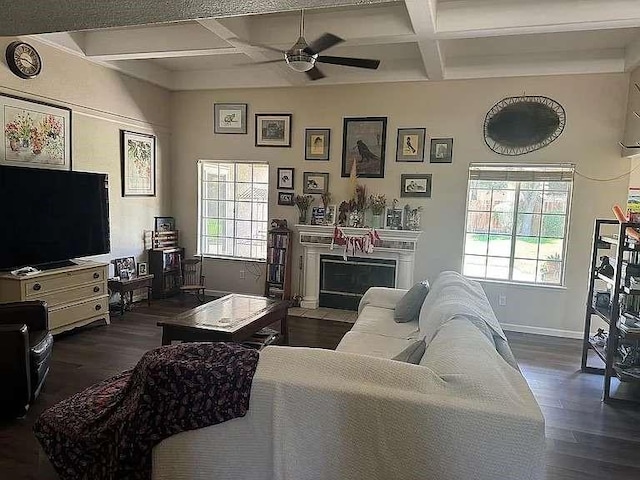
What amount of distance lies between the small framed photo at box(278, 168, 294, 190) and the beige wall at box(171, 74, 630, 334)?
0.29 ft

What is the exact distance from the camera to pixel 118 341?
4.54 metres

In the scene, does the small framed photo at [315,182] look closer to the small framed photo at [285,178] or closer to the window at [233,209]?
the small framed photo at [285,178]

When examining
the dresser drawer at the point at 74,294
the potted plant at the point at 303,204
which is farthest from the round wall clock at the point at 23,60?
the potted plant at the point at 303,204

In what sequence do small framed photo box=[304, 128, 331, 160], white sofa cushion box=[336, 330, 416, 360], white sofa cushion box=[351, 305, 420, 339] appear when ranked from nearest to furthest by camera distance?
white sofa cushion box=[336, 330, 416, 360] → white sofa cushion box=[351, 305, 420, 339] → small framed photo box=[304, 128, 331, 160]

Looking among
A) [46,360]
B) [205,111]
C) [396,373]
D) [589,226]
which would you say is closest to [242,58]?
[205,111]

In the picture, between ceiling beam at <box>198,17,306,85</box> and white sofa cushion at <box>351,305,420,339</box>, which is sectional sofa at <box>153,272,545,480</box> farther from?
ceiling beam at <box>198,17,306,85</box>

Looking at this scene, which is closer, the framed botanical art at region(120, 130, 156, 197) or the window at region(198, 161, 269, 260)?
the framed botanical art at region(120, 130, 156, 197)

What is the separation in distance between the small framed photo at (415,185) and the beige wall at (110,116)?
359 centimetres

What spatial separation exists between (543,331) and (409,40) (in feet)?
12.1

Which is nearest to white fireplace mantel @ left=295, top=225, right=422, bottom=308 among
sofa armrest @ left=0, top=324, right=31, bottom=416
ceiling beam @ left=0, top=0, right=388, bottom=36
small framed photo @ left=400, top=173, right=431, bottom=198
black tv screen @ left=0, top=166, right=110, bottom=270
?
small framed photo @ left=400, top=173, right=431, bottom=198

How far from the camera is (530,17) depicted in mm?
3791

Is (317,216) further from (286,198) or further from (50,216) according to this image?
(50,216)

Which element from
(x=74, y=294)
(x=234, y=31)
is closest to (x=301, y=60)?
(x=234, y=31)

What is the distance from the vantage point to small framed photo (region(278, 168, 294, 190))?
20.5 feet
